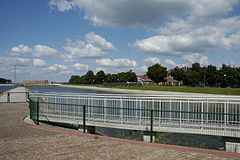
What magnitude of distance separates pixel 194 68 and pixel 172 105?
9251cm

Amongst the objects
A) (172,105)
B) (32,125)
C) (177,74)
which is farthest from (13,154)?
(177,74)

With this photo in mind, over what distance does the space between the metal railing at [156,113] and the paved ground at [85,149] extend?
1712 millimetres

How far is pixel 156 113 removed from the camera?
1239 cm

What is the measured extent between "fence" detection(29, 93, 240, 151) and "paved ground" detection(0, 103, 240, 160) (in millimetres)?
1628

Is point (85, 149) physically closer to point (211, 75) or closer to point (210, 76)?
point (211, 75)

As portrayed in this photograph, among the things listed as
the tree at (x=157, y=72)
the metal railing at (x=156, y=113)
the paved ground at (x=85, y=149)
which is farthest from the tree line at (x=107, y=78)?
the paved ground at (x=85, y=149)

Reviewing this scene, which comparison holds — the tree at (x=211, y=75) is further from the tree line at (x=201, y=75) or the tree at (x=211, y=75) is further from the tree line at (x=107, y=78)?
the tree line at (x=107, y=78)

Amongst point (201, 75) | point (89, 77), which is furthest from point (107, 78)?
point (201, 75)

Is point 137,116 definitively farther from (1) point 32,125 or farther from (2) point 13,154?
(2) point 13,154

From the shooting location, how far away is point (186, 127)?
11.7 m

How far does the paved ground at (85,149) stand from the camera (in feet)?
25.7

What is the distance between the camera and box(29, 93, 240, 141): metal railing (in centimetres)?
1116

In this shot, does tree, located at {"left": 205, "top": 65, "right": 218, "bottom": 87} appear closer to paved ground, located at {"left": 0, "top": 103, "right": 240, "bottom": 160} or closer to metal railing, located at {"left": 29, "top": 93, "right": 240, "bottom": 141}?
metal railing, located at {"left": 29, "top": 93, "right": 240, "bottom": 141}

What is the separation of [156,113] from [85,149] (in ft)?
14.9
